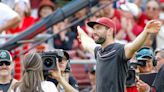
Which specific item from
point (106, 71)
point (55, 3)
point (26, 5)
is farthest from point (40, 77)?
point (55, 3)

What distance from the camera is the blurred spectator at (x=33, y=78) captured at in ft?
35.1

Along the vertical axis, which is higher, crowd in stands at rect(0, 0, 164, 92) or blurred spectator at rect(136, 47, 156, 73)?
crowd in stands at rect(0, 0, 164, 92)

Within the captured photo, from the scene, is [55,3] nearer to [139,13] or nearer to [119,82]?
[139,13]

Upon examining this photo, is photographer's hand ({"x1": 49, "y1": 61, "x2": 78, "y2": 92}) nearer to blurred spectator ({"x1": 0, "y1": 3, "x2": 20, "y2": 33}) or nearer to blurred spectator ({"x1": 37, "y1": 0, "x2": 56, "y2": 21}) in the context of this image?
blurred spectator ({"x1": 0, "y1": 3, "x2": 20, "y2": 33})

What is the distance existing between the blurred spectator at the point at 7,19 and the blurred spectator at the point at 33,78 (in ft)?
7.84

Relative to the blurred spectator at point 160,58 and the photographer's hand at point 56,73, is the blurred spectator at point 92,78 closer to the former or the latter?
the blurred spectator at point 160,58

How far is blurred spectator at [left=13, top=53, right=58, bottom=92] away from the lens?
10.7m

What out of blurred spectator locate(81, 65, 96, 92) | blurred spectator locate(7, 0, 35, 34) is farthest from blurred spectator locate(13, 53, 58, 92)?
blurred spectator locate(7, 0, 35, 34)

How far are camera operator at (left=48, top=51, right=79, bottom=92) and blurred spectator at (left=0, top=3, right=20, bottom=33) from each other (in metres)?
1.34

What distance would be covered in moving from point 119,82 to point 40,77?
114 centimetres

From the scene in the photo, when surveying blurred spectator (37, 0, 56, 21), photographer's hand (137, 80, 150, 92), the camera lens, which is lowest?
photographer's hand (137, 80, 150, 92)

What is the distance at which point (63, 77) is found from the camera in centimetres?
1221

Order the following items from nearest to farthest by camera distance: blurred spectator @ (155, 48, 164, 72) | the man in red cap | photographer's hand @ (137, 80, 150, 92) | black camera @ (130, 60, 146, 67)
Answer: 1. the man in red cap
2. photographer's hand @ (137, 80, 150, 92)
3. black camera @ (130, 60, 146, 67)
4. blurred spectator @ (155, 48, 164, 72)

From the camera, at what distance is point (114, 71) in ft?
36.9
